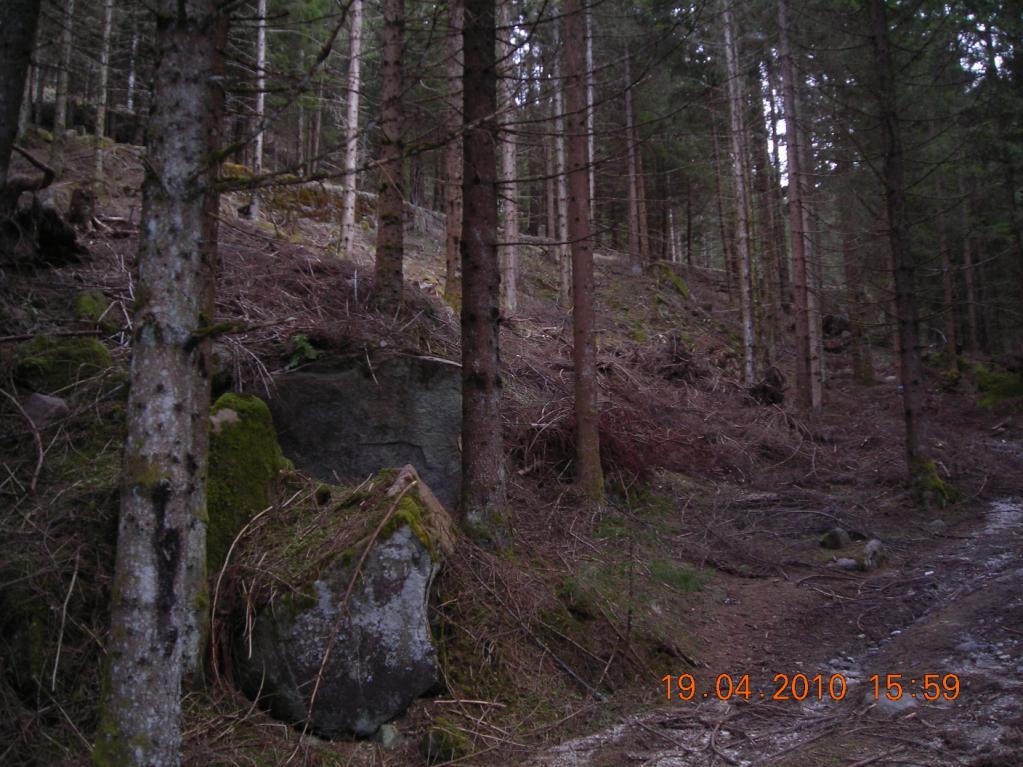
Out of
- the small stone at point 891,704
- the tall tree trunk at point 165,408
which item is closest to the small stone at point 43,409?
the tall tree trunk at point 165,408

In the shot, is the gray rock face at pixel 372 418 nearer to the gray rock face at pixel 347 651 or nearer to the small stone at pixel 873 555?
the gray rock face at pixel 347 651

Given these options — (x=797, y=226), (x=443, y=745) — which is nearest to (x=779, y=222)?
(x=797, y=226)

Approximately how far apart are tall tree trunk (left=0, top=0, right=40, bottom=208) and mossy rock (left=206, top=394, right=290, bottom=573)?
2432 millimetres

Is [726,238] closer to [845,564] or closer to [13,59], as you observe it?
[845,564]

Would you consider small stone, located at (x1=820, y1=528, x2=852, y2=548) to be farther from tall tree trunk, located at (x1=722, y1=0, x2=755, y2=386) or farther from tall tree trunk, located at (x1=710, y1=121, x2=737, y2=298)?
tall tree trunk, located at (x1=710, y1=121, x2=737, y2=298)

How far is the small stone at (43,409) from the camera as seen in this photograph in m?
5.33

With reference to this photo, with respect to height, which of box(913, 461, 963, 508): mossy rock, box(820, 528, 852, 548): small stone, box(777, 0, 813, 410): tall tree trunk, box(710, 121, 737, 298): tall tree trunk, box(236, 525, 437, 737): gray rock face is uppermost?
box(710, 121, 737, 298): tall tree trunk

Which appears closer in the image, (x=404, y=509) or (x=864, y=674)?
(x=404, y=509)

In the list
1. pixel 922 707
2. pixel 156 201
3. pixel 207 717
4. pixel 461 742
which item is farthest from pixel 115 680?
pixel 922 707

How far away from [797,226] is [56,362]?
1563 centimetres

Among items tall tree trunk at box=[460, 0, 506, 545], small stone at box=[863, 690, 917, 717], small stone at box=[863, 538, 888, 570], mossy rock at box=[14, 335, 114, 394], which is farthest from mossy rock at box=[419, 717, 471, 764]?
small stone at box=[863, 538, 888, 570]

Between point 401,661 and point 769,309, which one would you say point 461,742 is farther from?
point 769,309

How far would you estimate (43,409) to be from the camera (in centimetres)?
541

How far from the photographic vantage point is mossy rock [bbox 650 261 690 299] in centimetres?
2996
